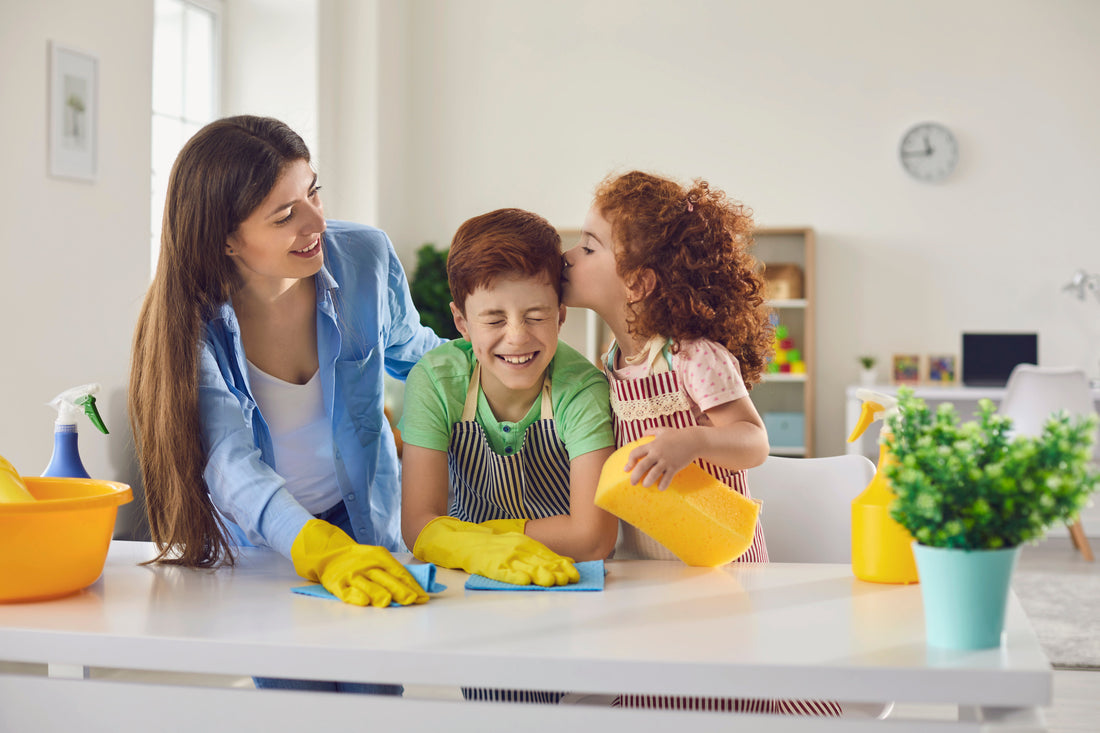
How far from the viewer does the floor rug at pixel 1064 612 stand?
289 cm

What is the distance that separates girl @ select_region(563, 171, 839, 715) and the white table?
0.28m

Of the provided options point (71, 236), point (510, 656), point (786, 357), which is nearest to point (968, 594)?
point (510, 656)

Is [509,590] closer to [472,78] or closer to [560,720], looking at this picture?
[560,720]

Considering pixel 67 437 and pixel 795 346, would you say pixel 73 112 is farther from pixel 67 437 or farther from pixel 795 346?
pixel 795 346

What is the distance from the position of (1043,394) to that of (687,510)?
12.0ft

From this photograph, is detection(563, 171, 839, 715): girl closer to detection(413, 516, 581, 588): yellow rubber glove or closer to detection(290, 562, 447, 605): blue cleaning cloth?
detection(413, 516, 581, 588): yellow rubber glove

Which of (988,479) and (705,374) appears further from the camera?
(705,374)

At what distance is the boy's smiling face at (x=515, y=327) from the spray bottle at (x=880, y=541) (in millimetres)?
436

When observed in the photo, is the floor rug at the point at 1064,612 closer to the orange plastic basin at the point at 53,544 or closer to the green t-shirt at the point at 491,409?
the green t-shirt at the point at 491,409

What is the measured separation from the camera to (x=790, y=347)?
5281 mm

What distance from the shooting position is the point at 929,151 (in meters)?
5.20

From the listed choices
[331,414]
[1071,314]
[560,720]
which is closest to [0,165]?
[331,414]

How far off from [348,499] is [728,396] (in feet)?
2.06

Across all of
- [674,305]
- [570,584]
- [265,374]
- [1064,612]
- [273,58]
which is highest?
[273,58]
